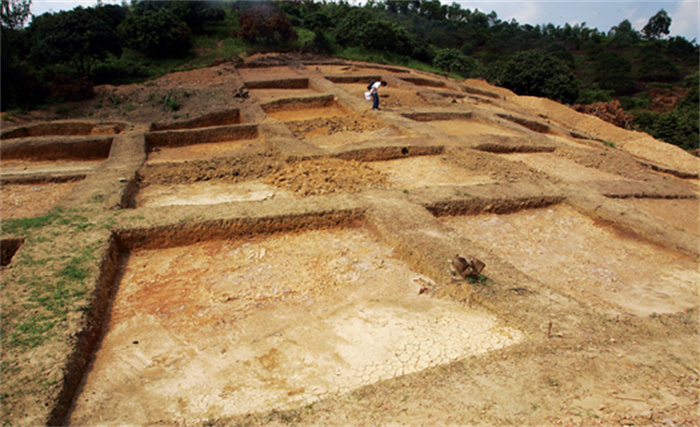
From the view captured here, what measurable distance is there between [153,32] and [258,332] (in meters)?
16.2

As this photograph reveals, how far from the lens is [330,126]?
10094mm

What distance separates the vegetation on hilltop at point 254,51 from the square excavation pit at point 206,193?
23.7 ft

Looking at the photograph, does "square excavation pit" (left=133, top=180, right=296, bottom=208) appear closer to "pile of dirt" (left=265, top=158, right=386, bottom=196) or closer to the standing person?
"pile of dirt" (left=265, top=158, right=386, bottom=196)

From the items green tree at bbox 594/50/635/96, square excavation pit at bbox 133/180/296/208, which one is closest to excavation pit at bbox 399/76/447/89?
square excavation pit at bbox 133/180/296/208

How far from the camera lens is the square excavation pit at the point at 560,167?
7922mm

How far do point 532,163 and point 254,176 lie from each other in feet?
17.9

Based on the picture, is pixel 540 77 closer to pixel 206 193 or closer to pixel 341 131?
pixel 341 131

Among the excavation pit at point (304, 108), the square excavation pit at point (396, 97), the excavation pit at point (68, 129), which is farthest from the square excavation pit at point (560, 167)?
the excavation pit at point (68, 129)

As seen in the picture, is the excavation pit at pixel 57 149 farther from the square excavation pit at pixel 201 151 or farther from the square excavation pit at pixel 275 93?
the square excavation pit at pixel 275 93

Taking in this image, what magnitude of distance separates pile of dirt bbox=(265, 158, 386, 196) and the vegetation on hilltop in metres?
8.11

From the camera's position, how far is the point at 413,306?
3.98m

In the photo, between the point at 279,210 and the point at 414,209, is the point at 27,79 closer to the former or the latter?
the point at 279,210

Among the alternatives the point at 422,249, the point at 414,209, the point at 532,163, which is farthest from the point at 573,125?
the point at 422,249

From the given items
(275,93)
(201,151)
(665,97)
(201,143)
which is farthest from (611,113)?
(665,97)
